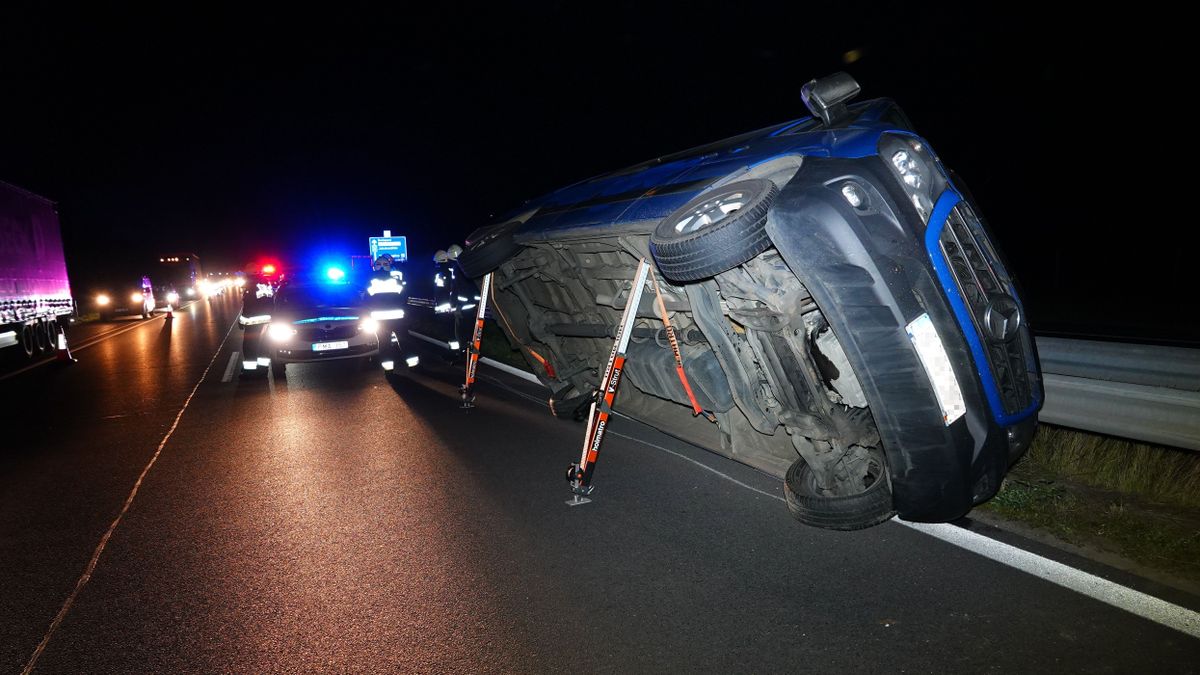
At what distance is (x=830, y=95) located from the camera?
12.6 feet

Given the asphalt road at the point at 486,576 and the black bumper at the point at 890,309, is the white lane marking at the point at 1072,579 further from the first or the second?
the black bumper at the point at 890,309

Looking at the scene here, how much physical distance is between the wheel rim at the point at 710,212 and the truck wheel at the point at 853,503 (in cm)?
146

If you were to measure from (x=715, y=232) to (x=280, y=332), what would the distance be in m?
8.70

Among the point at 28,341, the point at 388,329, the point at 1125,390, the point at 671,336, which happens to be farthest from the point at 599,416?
the point at 28,341

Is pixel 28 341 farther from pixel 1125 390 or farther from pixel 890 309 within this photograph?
pixel 1125 390

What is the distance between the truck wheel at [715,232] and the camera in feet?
11.0

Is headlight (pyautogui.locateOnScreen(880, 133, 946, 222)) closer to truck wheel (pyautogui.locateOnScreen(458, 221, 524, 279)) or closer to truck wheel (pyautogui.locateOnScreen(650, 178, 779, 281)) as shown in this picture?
truck wheel (pyautogui.locateOnScreen(650, 178, 779, 281))

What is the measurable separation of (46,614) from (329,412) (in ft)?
15.6

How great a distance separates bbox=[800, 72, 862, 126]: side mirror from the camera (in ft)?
12.6

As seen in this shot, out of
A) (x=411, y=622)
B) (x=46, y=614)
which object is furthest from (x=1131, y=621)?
(x=46, y=614)

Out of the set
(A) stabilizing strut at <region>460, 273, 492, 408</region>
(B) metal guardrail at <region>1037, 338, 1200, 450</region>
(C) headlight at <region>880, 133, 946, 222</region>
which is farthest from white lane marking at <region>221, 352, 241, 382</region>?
(B) metal guardrail at <region>1037, 338, 1200, 450</region>

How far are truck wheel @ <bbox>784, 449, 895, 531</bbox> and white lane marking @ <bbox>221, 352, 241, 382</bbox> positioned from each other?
9.59 m

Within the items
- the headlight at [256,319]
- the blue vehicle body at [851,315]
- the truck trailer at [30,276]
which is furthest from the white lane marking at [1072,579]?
the truck trailer at [30,276]

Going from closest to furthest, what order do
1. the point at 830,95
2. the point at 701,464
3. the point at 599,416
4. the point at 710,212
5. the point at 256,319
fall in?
the point at 710,212 < the point at 830,95 < the point at 599,416 < the point at 701,464 < the point at 256,319
